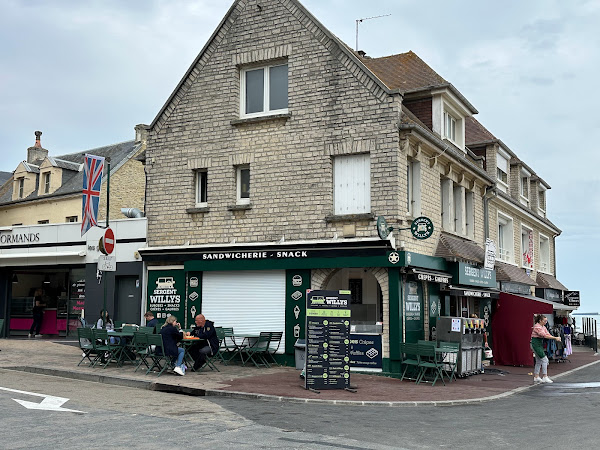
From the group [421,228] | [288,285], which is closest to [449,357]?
[421,228]

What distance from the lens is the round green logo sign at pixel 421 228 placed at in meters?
16.7

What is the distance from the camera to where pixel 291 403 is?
1227 centimetres

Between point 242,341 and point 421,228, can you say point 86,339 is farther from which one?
point 421,228

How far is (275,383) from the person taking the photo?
572 inches

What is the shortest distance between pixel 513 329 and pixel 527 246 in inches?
372

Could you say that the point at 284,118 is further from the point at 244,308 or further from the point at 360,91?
the point at 244,308

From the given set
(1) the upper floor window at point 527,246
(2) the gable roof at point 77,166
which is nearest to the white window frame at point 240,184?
(2) the gable roof at point 77,166

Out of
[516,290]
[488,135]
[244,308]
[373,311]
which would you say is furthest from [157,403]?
[488,135]

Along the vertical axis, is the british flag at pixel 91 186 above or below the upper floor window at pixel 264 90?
below

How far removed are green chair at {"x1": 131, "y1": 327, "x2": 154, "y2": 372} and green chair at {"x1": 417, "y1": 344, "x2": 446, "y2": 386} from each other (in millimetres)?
6049

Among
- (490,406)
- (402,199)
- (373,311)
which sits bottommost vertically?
(490,406)

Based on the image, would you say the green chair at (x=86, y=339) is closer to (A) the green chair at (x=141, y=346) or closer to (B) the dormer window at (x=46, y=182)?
(A) the green chair at (x=141, y=346)

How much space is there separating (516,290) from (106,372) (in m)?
16.0

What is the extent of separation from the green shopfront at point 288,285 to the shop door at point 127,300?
1160mm
